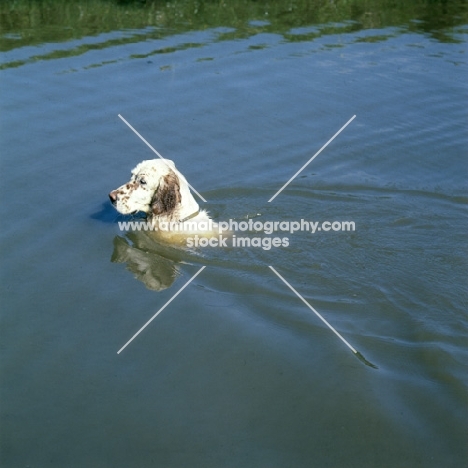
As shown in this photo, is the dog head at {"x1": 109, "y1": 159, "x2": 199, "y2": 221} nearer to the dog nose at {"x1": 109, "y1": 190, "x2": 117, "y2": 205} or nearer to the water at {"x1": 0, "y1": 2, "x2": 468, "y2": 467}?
the dog nose at {"x1": 109, "y1": 190, "x2": 117, "y2": 205}

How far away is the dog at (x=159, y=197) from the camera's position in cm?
926

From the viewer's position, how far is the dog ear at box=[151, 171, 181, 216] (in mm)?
9273

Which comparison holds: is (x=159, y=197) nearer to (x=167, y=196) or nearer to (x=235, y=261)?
(x=167, y=196)

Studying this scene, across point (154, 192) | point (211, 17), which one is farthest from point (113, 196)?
point (211, 17)

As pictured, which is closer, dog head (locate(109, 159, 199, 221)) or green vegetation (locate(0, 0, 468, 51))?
dog head (locate(109, 159, 199, 221))

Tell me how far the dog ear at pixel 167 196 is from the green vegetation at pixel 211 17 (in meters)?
8.08

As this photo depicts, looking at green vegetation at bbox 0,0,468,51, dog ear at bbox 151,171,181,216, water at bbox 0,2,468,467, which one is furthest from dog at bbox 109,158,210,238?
green vegetation at bbox 0,0,468,51

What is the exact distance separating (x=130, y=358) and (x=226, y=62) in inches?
375

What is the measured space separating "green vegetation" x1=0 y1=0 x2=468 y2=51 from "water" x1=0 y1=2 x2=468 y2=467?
0.26 meters

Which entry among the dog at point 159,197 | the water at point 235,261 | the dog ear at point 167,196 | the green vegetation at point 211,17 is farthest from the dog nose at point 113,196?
the green vegetation at point 211,17

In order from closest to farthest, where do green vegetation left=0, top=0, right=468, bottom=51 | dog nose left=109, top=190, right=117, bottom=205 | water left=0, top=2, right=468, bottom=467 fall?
water left=0, top=2, right=468, bottom=467
dog nose left=109, top=190, right=117, bottom=205
green vegetation left=0, top=0, right=468, bottom=51

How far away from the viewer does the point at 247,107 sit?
44.3 ft

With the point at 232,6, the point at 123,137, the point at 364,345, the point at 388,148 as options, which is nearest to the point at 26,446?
the point at 364,345

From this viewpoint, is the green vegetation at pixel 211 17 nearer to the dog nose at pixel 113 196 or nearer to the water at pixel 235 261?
the water at pixel 235 261
